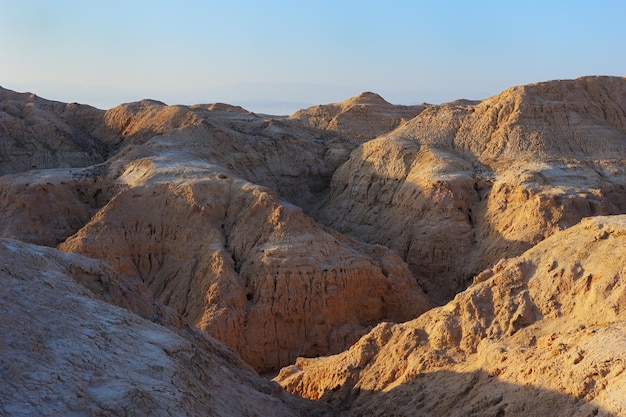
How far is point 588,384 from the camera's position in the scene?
11609 mm

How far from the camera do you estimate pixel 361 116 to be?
46875mm

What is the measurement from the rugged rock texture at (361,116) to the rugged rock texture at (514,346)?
88.7ft

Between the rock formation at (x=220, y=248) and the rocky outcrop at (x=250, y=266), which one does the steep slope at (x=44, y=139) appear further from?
the rocky outcrop at (x=250, y=266)

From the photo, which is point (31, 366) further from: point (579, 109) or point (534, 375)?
point (579, 109)

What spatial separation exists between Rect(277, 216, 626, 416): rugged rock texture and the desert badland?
0.04m

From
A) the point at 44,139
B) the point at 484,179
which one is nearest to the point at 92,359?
the point at 484,179

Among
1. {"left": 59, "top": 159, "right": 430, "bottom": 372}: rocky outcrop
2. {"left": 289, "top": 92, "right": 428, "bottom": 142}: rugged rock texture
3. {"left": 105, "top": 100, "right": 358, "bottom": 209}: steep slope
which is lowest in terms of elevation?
{"left": 59, "top": 159, "right": 430, "bottom": 372}: rocky outcrop

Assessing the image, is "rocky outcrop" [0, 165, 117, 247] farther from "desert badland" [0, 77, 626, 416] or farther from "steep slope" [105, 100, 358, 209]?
"steep slope" [105, 100, 358, 209]

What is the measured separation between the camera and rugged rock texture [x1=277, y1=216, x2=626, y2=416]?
1213cm

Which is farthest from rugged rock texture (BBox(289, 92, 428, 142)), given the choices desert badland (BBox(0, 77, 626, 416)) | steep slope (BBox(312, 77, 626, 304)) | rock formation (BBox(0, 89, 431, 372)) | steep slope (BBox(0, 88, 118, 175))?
rock formation (BBox(0, 89, 431, 372))

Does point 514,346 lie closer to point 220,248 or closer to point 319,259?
point 319,259

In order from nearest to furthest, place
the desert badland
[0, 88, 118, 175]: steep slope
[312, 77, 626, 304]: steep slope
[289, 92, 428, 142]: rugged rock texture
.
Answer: the desert badland < [312, 77, 626, 304]: steep slope < [0, 88, 118, 175]: steep slope < [289, 92, 428, 142]: rugged rock texture

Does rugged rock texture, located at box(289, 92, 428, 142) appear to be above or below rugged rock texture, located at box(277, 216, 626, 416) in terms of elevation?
above

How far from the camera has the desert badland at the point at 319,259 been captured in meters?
11.9
